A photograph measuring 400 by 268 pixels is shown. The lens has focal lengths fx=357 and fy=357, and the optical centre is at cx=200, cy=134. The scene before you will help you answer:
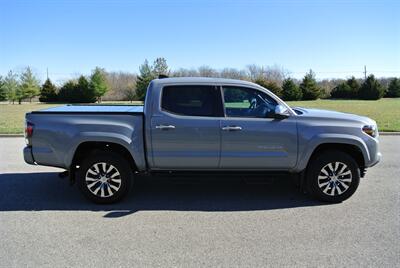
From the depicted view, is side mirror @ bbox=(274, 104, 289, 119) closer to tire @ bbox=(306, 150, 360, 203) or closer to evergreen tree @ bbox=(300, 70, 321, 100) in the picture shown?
tire @ bbox=(306, 150, 360, 203)

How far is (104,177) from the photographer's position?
5.36 metres

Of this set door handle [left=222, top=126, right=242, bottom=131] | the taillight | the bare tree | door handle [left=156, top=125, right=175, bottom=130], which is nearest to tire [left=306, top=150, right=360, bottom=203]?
door handle [left=222, top=126, right=242, bottom=131]

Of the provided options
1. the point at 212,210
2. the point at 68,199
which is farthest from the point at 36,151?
the point at 212,210

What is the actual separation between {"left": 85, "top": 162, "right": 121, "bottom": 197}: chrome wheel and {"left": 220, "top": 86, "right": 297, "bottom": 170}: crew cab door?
1612mm

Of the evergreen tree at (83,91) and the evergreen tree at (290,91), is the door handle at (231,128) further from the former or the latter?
the evergreen tree at (83,91)

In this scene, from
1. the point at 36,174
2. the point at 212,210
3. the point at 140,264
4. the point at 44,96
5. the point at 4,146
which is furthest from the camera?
the point at 44,96

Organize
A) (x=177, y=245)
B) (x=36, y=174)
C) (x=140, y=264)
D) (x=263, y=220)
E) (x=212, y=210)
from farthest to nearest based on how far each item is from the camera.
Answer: (x=36, y=174), (x=212, y=210), (x=263, y=220), (x=177, y=245), (x=140, y=264)

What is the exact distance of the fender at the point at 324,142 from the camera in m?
5.29

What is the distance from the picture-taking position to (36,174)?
23.6ft

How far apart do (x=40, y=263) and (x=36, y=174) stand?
159 inches

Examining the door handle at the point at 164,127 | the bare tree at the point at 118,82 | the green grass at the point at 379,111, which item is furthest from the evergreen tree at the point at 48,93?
the door handle at the point at 164,127

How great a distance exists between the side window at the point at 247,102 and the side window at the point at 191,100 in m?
0.17

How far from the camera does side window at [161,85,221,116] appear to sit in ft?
17.4

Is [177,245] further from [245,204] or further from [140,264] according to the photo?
[245,204]
